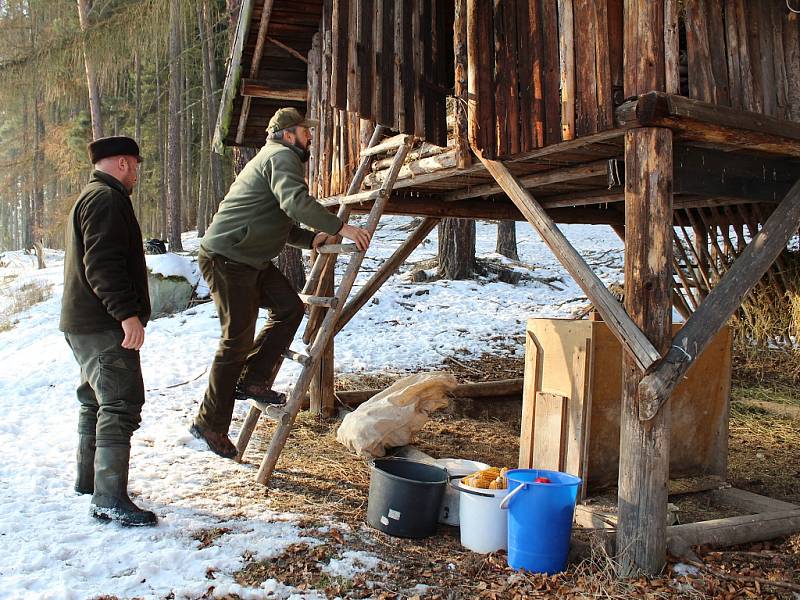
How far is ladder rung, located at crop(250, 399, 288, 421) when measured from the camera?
16.1ft

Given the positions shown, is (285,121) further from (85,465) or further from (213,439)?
(85,465)

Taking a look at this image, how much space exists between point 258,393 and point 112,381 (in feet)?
4.31

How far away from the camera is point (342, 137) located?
6.53 metres

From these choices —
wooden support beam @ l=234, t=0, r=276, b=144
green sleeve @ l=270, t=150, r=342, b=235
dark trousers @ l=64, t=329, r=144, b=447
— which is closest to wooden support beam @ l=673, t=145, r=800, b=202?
green sleeve @ l=270, t=150, r=342, b=235

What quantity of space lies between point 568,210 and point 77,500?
5.87 meters

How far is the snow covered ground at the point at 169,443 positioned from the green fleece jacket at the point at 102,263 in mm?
1123

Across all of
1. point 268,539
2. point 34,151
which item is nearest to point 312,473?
point 268,539

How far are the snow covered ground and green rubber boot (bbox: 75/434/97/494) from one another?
0.07 meters

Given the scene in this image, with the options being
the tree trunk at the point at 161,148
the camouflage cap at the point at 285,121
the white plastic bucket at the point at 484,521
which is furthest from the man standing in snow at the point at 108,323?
the tree trunk at the point at 161,148

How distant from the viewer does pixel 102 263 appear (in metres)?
3.75

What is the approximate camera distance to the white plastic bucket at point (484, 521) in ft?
12.6

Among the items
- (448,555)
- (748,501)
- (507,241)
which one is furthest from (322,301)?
(507,241)

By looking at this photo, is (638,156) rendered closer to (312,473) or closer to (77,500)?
(312,473)

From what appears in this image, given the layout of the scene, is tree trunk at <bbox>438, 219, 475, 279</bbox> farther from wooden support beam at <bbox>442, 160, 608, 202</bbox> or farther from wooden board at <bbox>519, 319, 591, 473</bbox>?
wooden board at <bbox>519, 319, 591, 473</bbox>
